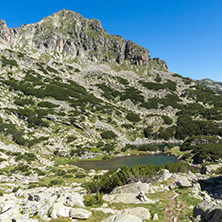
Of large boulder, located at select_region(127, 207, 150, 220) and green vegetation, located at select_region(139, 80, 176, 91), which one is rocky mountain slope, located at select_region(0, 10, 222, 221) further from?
large boulder, located at select_region(127, 207, 150, 220)

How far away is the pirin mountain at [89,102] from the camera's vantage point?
214ft

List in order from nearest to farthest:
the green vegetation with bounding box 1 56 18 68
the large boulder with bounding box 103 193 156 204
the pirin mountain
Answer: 1. the large boulder with bounding box 103 193 156 204
2. the pirin mountain
3. the green vegetation with bounding box 1 56 18 68

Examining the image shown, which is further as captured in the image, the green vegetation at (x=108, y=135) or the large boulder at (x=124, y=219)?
the green vegetation at (x=108, y=135)

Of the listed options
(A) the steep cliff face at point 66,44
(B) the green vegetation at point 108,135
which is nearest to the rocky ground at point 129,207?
(B) the green vegetation at point 108,135

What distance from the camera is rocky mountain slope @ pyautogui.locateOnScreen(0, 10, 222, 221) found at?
137ft

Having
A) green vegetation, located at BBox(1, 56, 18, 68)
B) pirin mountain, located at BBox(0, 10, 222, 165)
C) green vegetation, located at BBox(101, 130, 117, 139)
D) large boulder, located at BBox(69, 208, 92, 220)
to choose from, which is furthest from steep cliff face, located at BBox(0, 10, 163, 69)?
large boulder, located at BBox(69, 208, 92, 220)

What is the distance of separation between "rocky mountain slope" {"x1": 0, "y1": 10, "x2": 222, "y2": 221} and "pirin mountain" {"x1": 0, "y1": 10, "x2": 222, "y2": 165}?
0.47m

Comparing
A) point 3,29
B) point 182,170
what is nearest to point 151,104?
point 182,170

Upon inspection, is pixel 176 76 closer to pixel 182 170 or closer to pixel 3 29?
pixel 182 170

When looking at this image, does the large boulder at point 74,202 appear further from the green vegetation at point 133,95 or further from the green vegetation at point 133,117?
the green vegetation at point 133,95

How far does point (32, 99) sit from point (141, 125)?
69551 mm

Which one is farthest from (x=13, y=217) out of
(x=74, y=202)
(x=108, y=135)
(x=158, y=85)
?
(x=158, y=85)

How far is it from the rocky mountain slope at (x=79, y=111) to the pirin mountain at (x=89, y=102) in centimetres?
47

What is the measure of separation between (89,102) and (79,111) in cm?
1555
